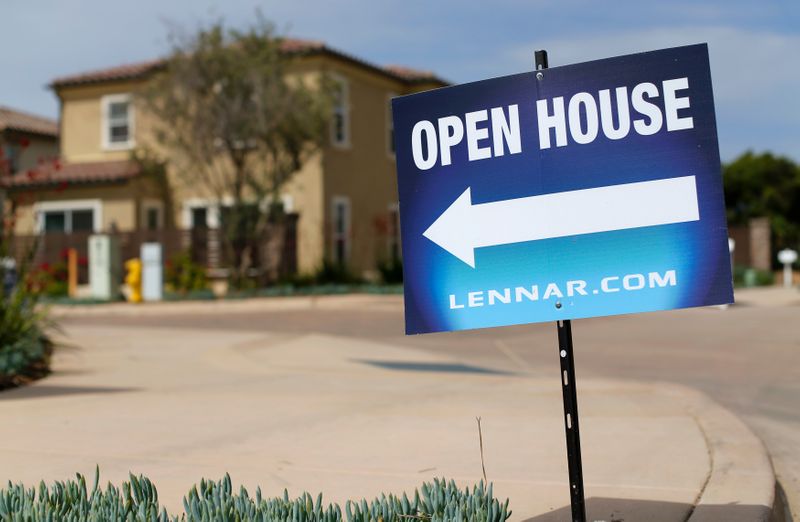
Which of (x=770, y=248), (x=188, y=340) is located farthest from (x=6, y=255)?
(x=770, y=248)

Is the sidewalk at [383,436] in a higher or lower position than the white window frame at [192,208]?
lower

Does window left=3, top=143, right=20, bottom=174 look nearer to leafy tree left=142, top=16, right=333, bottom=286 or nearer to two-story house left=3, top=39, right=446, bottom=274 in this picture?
two-story house left=3, top=39, right=446, bottom=274

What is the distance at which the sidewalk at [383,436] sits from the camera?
5059 millimetres

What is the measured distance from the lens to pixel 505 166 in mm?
4059

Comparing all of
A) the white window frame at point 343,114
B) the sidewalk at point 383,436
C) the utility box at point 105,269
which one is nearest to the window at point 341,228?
the white window frame at point 343,114

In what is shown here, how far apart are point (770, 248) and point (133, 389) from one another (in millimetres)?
28555

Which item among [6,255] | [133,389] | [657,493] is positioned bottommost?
[657,493]

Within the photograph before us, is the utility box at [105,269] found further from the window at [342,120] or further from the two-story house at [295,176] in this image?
the window at [342,120]

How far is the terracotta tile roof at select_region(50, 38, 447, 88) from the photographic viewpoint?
1030 inches

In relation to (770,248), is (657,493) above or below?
below

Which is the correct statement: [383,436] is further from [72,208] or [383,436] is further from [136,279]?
[72,208]

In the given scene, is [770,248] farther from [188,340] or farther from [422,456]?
[422,456]

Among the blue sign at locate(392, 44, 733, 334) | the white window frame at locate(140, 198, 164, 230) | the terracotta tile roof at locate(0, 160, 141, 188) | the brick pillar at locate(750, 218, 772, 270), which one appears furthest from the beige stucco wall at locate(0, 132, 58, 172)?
the blue sign at locate(392, 44, 733, 334)

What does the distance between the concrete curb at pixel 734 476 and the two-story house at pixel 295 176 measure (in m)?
19.1
